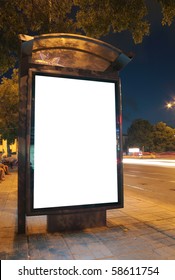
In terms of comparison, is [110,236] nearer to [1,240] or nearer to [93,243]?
[93,243]

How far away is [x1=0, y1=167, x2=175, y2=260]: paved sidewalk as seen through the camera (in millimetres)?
3982

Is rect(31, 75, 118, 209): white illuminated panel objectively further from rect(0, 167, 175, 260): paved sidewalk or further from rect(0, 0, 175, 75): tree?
rect(0, 0, 175, 75): tree

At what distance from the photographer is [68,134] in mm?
4953

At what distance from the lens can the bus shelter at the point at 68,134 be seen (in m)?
4.71

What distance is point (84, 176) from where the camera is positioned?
5.03m

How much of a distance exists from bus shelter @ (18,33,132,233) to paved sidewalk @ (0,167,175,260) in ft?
1.16

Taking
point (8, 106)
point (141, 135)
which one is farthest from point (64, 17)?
point (141, 135)

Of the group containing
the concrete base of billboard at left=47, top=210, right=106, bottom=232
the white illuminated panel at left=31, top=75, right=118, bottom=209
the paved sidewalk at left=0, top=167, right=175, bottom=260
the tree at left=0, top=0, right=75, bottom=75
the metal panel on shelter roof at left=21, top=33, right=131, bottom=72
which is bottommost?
the paved sidewalk at left=0, top=167, right=175, bottom=260

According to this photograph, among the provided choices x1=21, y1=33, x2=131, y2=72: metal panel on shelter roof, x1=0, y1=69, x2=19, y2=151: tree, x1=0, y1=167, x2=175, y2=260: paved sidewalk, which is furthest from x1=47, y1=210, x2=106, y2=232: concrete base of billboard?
x1=0, y1=69, x2=19, y2=151: tree

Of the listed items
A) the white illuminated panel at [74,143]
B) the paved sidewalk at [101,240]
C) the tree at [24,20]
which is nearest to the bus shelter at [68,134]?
the white illuminated panel at [74,143]

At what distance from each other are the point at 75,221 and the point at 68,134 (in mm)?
1815

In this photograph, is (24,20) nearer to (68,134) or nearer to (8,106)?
(68,134)

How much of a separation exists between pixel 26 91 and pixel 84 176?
6.52 feet

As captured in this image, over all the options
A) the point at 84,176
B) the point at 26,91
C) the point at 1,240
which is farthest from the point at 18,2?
the point at 1,240
